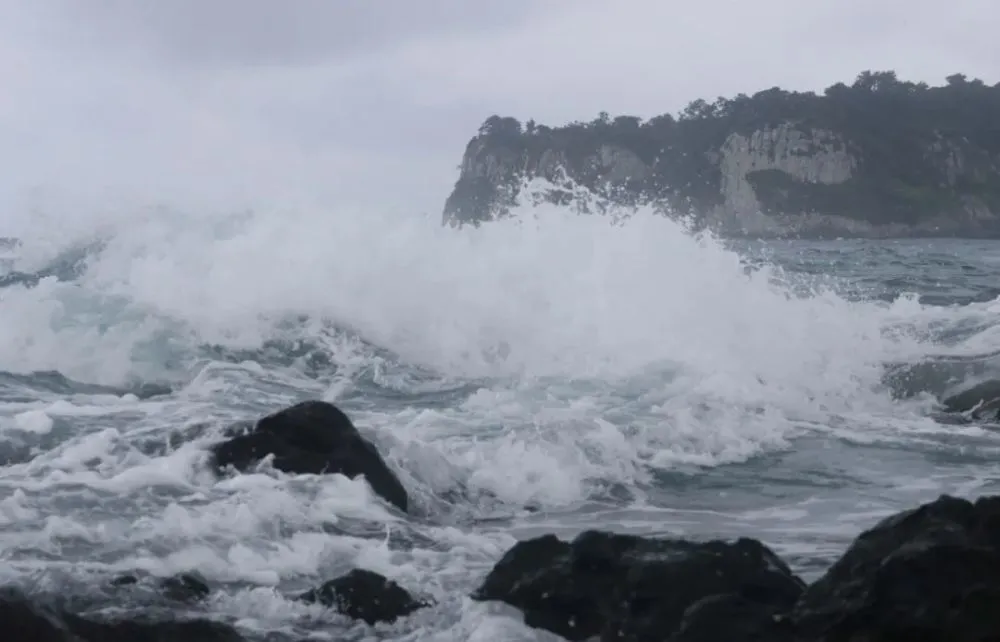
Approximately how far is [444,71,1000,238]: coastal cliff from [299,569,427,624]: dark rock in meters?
64.3

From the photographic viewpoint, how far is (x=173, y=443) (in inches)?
304

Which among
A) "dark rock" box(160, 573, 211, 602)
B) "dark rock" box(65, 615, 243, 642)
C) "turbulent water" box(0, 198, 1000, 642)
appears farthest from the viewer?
"turbulent water" box(0, 198, 1000, 642)

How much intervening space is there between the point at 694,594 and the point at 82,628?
7.79 ft

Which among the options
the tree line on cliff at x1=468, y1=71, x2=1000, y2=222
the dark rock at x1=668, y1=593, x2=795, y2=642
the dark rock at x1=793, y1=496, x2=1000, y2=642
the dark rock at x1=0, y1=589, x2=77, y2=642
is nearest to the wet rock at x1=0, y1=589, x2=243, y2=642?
the dark rock at x1=0, y1=589, x2=77, y2=642

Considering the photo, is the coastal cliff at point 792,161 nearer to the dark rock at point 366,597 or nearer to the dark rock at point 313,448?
the dark rock at point 313,448

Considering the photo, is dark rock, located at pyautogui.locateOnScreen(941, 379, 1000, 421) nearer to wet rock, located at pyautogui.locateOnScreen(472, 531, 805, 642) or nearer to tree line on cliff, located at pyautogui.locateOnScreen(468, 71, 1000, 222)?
wet rock, located at pyautogui.locateOnScreen(472, 531, 805, 642)

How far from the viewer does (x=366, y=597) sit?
4711 millimetres

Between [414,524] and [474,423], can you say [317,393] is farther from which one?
[414,524]

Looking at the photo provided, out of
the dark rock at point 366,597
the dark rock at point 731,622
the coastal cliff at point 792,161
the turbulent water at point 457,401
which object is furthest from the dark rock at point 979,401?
the coastal cliff at point 792,161

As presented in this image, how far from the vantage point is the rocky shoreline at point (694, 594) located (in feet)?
12.2

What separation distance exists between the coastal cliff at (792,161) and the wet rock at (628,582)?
2532 inches

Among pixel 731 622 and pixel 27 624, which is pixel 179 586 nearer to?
pixel 27 624

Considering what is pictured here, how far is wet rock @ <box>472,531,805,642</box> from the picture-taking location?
4.25 metres

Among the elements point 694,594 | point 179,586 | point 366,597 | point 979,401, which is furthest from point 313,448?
point 979,401
